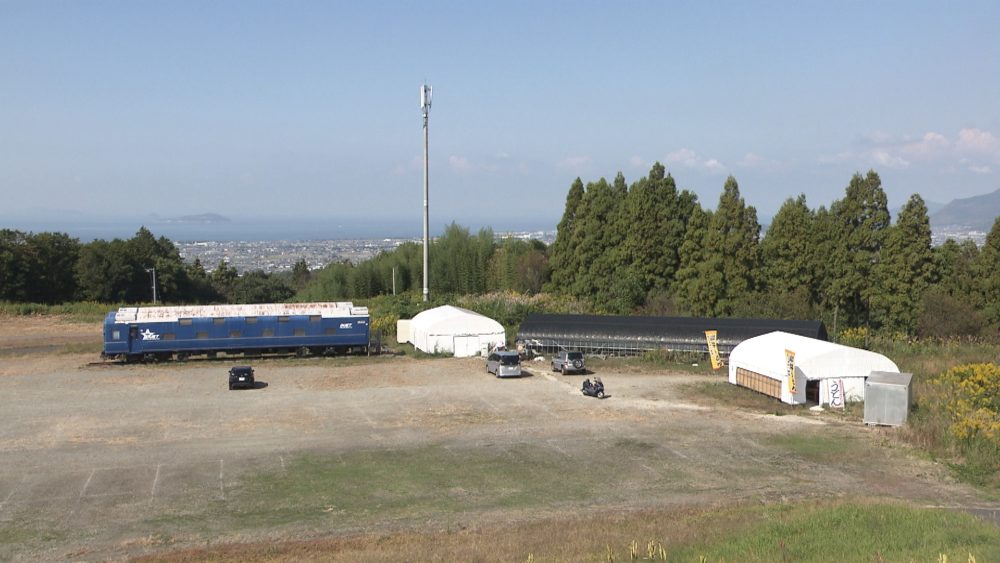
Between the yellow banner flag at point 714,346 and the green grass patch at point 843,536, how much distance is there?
885 inches

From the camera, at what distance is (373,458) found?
26.6 m

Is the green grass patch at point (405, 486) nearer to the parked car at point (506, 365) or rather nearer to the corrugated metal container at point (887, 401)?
the corrugated metal container at point (887, 401)

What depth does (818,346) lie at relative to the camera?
35.7 m

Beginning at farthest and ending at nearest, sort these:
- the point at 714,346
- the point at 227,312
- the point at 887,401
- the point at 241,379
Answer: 1. the point at 227,312
2. the point at 714,346
3. the point at 241,379
4. the point at 887,401

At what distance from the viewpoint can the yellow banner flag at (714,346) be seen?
4319cm

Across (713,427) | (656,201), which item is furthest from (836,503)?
(656,201)

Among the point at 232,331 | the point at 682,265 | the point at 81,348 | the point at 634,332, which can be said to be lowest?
the point at 81,348

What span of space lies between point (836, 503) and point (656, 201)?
136ft

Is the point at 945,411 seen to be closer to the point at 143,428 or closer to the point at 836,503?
the point at 836,503

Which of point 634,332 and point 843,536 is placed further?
point 634,332

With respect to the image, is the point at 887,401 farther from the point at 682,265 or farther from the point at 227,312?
the point at 227,312

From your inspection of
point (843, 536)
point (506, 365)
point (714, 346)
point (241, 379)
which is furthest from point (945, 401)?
point (241, 379)

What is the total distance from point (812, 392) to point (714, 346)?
28.7ft

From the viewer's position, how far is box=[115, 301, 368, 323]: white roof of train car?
45.4 metres
